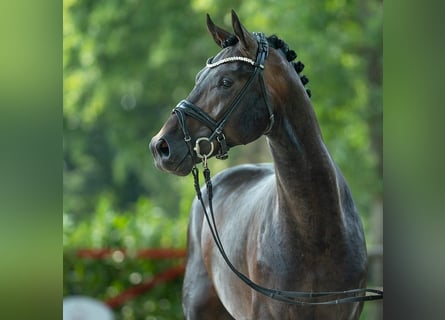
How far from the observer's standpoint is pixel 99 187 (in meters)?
20.0

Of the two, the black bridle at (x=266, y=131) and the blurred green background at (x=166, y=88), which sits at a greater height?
the blurred green background at (x=166, y=88)

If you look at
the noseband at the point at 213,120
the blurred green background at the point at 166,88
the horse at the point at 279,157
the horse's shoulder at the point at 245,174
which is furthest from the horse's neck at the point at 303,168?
the blurred green background at the point at 166,88

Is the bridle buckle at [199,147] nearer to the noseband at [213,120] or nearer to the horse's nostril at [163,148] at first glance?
the noseband at [213,120]

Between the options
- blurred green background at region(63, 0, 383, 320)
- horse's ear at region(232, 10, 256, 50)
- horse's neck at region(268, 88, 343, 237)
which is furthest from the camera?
blurred green background at region(63, 0, 383, 320)

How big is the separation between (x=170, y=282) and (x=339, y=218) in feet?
18.8

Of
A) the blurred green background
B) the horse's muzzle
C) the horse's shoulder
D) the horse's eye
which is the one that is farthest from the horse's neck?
the blurred green background

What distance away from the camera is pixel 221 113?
3.74 meters

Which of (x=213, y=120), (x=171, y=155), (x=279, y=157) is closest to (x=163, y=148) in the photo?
(x=171, y=155)

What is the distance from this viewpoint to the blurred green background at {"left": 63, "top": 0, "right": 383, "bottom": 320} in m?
9.59

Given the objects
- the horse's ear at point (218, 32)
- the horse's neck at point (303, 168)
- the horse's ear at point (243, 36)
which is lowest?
the horse's neck at point (303, 168)

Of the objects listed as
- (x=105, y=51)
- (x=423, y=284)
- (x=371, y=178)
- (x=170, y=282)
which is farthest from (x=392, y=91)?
(x=105, y=51)

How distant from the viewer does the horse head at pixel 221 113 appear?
146 inches

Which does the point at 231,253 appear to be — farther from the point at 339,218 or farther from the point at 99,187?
the point at 99,187

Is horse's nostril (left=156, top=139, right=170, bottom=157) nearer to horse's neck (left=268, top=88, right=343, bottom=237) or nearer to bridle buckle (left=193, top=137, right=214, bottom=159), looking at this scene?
bridle buckle (left=193, top=137, right=214, bottom=159)
